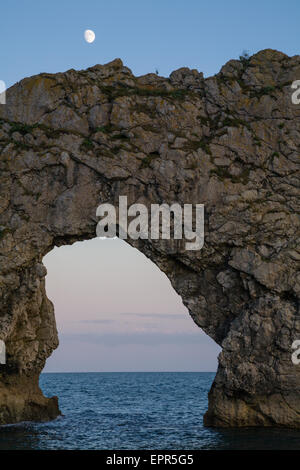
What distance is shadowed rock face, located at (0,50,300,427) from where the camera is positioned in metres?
30.3

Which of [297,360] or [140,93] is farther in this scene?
[140,93]

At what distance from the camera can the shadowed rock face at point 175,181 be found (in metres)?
30.3

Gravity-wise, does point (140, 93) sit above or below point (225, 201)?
above

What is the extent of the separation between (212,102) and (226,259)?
30.9 ft

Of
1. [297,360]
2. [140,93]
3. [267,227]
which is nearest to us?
[297,360]

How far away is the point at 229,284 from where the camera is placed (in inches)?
1214

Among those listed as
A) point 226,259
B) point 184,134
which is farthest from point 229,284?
point 184,134

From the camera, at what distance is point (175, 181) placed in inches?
1238

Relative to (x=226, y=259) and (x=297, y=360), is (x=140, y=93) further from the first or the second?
(x=297, y=360)
